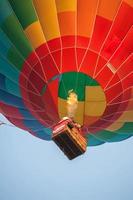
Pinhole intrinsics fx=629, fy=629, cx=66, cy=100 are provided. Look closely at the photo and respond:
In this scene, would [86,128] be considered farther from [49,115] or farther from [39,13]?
[39,13]

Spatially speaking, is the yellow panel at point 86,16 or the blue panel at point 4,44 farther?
the blue panel at point 4,44

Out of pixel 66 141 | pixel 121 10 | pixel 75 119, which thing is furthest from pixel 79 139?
pixel 121 10

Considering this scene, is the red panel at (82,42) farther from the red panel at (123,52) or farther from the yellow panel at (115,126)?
the yellow panel at (115,126)

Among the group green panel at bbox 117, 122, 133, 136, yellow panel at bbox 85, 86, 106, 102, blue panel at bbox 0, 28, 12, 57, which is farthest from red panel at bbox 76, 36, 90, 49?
green panel at bbox 117, 122, 133, 136

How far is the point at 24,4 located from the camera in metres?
9.53

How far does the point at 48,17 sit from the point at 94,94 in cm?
137

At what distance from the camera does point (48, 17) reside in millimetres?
9602

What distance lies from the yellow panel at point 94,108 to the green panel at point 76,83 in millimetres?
168

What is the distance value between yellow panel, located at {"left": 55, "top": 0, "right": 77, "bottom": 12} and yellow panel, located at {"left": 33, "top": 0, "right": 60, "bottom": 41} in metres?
0.08

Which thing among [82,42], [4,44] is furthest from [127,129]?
[4,44]

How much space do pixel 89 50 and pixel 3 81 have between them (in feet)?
5.47

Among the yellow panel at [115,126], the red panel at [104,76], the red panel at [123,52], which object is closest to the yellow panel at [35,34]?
the red panel at [104,76]

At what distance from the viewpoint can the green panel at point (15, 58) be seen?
9828mm

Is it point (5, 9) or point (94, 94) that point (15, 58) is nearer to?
point (5, 9)
